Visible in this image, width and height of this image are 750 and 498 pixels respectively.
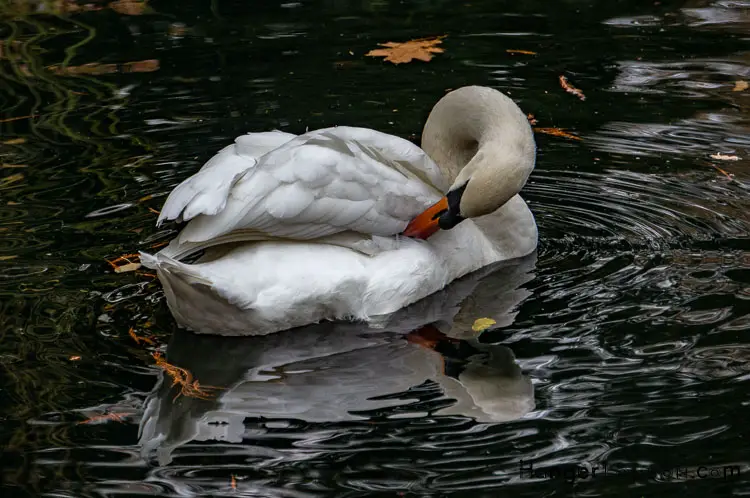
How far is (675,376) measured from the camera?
17.3 feet

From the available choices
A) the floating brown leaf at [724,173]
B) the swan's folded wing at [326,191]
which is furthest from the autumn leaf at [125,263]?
the floating brown leaf at [724,173]

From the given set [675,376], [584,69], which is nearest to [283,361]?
[675,376]

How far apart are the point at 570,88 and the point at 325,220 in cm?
407

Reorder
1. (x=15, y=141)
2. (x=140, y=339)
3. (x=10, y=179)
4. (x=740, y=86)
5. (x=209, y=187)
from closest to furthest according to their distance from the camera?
(x=209, y=187), (x=140, y=339), (x=10, y=179), (x=15, y=141), (x=740, y=86)

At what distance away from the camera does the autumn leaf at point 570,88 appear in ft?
30.7

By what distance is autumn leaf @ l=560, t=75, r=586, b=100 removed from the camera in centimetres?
934

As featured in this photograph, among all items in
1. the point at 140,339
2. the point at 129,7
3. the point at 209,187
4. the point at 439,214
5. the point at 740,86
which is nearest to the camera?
the point at 209,187

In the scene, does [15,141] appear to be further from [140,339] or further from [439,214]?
[439,214]

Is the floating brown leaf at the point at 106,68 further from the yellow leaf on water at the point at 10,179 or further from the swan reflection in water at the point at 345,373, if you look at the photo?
the swan reflection in water at the point at 345,373

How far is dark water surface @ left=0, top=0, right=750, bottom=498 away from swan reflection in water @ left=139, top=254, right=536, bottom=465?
0.02m

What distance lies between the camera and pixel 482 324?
6.14 m

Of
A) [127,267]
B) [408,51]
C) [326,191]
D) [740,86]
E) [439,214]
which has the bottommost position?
[127,267]

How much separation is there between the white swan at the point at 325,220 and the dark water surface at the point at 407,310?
198 millimetres

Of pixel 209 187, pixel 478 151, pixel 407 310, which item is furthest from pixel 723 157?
pixel 209 187
